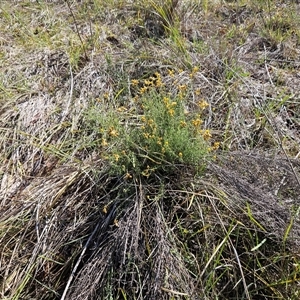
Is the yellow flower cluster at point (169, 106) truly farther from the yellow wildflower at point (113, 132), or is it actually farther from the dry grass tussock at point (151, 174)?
the yellow wildflower at point (113, 132)

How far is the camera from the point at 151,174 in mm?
1507

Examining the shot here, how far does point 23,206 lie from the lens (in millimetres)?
1593

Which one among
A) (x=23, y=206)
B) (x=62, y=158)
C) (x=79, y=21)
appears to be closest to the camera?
(x=23, y=206)

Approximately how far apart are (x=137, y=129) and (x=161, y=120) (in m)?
0.14

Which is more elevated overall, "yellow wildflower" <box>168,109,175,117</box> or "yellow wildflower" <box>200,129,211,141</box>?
"yellow wildflower" <box>168,109,175,117</box>

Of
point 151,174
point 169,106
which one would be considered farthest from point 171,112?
point 151,174

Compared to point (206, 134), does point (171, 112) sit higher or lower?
higher

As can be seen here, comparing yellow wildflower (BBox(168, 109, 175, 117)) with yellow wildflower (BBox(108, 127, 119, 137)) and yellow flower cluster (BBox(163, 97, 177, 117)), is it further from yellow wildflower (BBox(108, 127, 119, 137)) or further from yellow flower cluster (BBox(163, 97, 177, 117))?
yellow wildflower (BBox(108, 127, 119, 137))

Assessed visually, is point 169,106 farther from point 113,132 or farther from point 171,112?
point 113,132

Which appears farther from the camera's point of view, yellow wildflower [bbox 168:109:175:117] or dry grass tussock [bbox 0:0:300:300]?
yellow wildflower [bbox 168:109:175:117]

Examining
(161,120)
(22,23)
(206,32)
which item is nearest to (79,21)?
(22,23)

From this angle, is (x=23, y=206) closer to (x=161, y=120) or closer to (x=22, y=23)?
(x=161, y=120)

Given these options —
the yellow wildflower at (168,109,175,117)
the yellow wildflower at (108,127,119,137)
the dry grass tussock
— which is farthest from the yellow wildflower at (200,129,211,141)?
the yellow wildflower at (108,127,119,137)

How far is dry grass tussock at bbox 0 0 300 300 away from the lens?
1310mm
